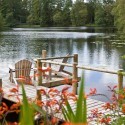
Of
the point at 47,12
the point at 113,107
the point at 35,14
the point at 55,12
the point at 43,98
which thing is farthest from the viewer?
the point at 35,14

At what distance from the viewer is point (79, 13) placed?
315 ft

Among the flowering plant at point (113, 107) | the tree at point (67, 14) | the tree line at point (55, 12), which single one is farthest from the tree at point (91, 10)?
the flowering plant at point (113, 107)

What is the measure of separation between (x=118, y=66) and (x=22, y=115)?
19375mm

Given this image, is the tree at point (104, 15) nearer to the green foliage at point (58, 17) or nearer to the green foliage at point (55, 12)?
the green foliage at point (55, 12)

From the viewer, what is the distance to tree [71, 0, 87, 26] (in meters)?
96.8

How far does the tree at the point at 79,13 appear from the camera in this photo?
318 feet

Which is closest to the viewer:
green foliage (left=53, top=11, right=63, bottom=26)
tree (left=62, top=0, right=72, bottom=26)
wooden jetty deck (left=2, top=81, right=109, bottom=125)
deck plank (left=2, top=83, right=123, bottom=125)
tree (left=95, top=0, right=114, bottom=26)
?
deck plank (left=2, top=83, right=123, bottom=125)

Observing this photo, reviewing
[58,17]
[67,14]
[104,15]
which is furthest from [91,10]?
[58,17]

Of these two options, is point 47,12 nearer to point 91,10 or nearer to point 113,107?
point 91,10

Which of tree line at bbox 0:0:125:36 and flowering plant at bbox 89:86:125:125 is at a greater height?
tree line at bbox 0:0:125:36

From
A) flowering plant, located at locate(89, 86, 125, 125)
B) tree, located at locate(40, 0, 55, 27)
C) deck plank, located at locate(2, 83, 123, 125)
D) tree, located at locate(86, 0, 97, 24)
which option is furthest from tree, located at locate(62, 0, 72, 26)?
flowering plant, located at locate(89, 86, 125, 125)

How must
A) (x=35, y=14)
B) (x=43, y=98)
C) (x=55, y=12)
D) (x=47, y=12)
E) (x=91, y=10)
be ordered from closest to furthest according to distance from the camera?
(x=43, y=98)
(x=91, y=10)
(x=47, y=12)
(x=55, y=12)
(x=35, y=14)

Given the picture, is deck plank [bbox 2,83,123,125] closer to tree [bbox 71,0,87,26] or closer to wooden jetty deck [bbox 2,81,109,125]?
wooden jetty deck [bbox 2,81,109,125]

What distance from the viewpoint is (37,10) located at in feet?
336
